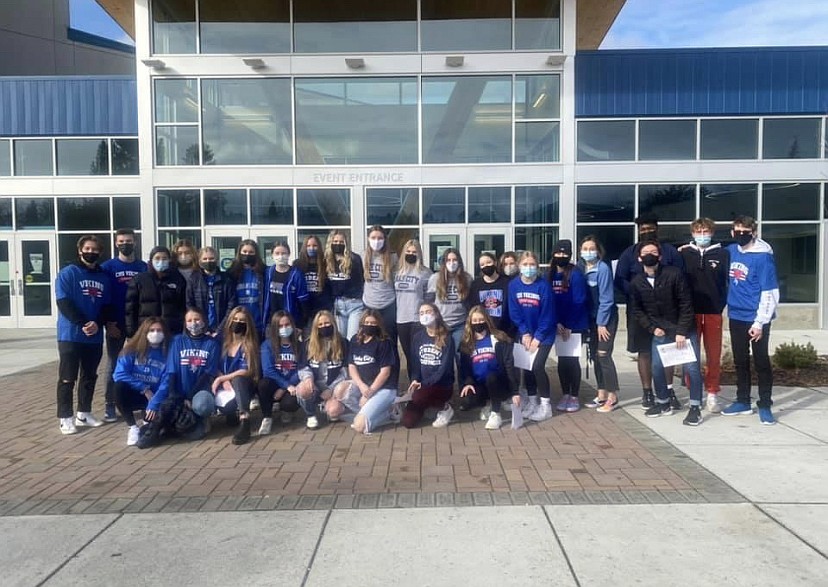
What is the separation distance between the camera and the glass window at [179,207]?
15758 millimetres

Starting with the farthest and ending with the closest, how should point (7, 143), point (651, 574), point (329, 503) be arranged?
point (7, 143), point (329, 503), point (651, 574)

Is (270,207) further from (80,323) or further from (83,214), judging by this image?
(80,323)

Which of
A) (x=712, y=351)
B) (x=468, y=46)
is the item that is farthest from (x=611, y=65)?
(x=712, y=351)

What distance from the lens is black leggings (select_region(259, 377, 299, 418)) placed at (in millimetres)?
6387

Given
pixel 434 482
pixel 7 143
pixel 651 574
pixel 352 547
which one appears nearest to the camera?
pixel 651 574

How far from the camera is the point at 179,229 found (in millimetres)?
15836

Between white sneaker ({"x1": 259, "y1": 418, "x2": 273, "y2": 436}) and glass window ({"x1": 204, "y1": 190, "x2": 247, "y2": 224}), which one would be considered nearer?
white sneaker ({"x1": 259, "y1": 418, "x2": 273, "y2": 436})

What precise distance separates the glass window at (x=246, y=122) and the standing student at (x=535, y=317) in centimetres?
1018

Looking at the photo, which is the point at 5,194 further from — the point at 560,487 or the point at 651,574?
the point at 651,574

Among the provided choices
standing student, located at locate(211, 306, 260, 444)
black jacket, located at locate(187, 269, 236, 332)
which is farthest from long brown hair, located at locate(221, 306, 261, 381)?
black jacket, located at locate(187, 269, 236, 332)

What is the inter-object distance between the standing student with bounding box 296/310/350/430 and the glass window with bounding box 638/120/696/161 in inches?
456

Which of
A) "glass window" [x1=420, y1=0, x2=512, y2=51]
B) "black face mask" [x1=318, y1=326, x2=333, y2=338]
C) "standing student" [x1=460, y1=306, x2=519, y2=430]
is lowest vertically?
"standing student" [x1=460, y1=306, x2=519, y2=430]

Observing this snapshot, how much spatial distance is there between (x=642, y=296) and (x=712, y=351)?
117 cm

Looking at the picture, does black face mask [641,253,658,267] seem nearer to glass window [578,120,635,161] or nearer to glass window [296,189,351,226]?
glass window [578,120,635,161]
